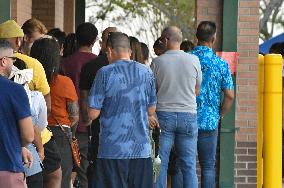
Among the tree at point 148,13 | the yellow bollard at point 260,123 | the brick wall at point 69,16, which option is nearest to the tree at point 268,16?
the tree at point 148,13

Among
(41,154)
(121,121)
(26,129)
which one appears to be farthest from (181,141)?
(26,129)

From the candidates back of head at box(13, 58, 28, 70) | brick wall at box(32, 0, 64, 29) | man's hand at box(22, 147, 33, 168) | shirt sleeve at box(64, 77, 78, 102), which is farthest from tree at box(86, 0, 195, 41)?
man's hand at box(22, 147, 33, 168)

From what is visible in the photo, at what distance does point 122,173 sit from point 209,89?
244 centimetres

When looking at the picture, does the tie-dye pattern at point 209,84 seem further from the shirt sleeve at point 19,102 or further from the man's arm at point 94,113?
the shirt sleeve at point 19,102

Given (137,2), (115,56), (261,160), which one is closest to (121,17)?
(137,2)

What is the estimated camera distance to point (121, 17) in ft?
119

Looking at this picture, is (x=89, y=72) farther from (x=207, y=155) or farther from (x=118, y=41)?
(x=207, y=155)

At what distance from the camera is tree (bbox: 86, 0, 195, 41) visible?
34.8m

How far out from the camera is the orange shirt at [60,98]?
9109 mm

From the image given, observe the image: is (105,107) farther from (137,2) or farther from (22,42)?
(137,2)

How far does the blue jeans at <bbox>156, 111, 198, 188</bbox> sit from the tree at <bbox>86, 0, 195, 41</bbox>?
23005mm

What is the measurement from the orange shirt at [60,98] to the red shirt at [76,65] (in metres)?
1.01

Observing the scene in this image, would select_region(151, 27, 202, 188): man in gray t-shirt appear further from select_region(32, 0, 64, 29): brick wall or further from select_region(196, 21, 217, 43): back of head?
select_region(32, 0, 64, 29): brick wall

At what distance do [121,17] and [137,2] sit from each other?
1.50 meters
